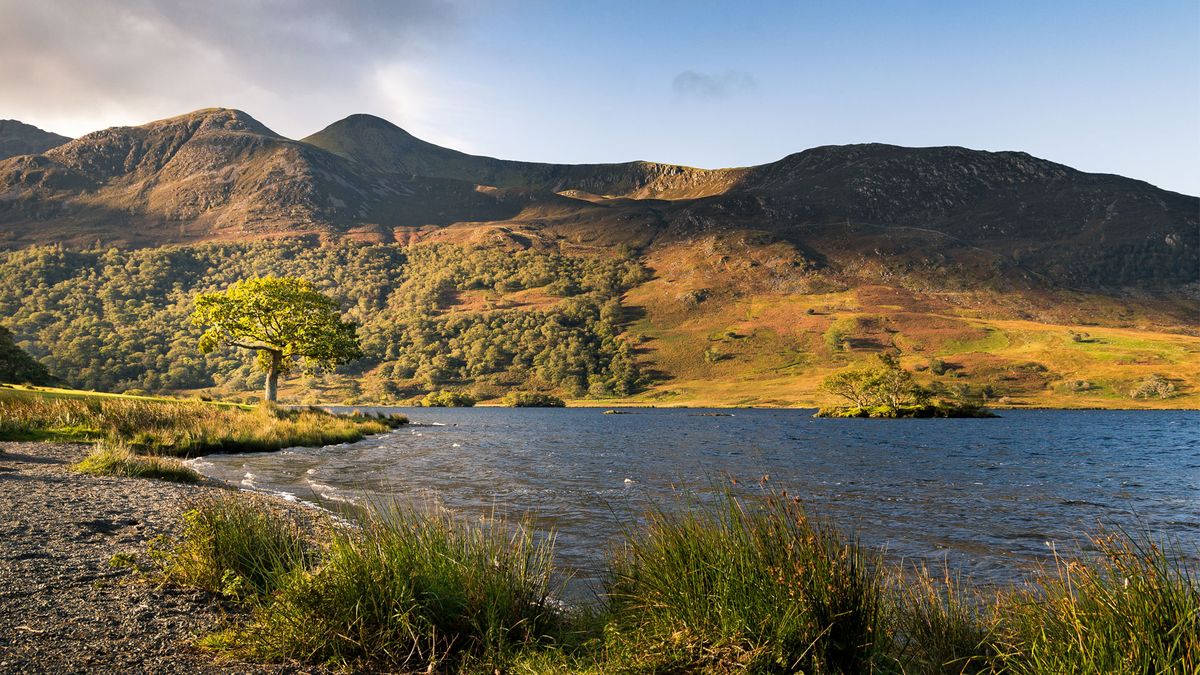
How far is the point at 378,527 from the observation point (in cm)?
730

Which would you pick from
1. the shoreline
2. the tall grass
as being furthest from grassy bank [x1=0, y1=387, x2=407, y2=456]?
the tall grass

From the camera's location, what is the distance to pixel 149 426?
32469 millimetres

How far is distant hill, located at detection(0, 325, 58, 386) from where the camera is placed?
60281 mm

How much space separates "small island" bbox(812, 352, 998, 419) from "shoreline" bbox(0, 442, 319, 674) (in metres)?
113

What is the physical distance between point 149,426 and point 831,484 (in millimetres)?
32717

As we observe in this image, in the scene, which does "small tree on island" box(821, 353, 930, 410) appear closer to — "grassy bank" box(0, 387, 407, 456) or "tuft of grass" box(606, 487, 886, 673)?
"grassy bank" box(0, 387, 407, 456)

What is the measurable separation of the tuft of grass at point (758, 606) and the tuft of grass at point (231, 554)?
14.5 ft

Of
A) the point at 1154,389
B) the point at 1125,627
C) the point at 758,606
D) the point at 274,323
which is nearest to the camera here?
the point at 1125,627

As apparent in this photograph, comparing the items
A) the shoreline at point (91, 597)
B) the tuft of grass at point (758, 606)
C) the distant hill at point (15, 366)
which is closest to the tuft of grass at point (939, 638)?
the tuft of grass at point (758, 606)

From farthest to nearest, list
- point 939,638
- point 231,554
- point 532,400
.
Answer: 1. point 532,400
2. point 231,554
3. point 939,638

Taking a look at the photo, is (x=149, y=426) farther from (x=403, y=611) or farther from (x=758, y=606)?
(x=758, y=606)

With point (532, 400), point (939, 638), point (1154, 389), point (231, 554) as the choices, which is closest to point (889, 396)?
point (1154, 389)

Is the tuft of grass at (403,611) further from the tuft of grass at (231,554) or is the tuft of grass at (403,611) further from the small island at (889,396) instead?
the small island at (889,396)

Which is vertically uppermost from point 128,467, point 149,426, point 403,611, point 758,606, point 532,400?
point 758,606
